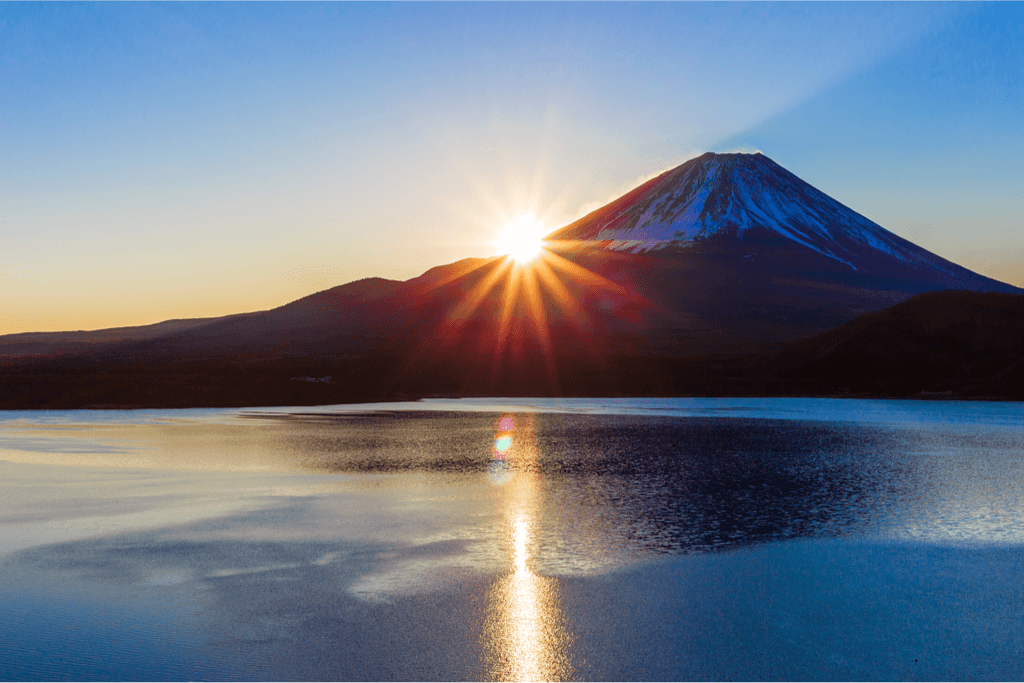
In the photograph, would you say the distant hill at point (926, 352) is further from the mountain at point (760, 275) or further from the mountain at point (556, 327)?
the mountain at point (760, 275)

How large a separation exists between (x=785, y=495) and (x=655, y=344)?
96707 millimetres

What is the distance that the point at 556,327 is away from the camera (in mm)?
129000

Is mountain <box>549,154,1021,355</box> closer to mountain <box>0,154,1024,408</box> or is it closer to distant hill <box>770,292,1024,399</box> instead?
mountain <box>0,154,1024,408</box>

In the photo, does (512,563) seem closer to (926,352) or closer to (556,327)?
(926,352)

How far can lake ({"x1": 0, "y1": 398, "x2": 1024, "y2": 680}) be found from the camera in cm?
911

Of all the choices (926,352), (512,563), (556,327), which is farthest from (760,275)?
(512,563)

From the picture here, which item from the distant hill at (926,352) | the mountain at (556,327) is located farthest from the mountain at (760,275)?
the distant hill at (926,352)

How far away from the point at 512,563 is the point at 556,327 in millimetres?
116620

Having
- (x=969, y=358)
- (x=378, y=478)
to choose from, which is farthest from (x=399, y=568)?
(x=969, y=358)

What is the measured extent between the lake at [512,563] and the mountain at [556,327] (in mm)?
33552

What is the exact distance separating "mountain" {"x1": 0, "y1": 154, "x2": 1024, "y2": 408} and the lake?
110 ft

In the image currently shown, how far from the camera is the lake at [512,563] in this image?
29.9 feet

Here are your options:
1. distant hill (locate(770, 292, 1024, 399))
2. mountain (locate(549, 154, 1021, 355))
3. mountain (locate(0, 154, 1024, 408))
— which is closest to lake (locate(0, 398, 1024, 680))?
mountain (locate(0, 154, 1024, 408))

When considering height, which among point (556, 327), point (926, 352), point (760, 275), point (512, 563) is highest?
point (760, 275)
